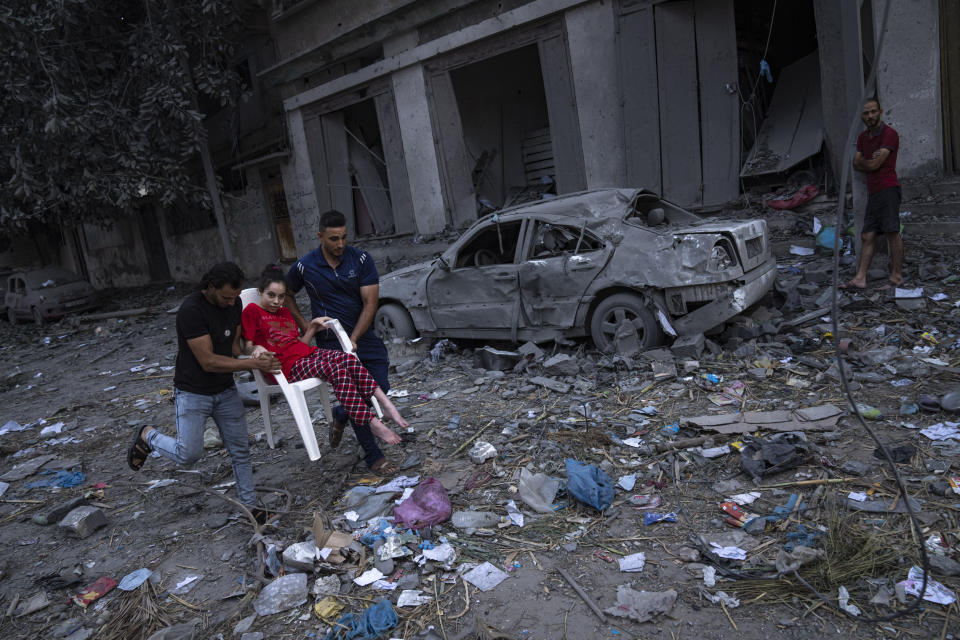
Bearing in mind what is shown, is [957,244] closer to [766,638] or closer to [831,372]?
[831,372]

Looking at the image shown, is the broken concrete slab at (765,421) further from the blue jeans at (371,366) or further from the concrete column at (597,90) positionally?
the concrete column at (597,90)

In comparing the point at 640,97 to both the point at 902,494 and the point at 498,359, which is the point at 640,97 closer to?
the point at 498,359

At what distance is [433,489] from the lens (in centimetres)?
370

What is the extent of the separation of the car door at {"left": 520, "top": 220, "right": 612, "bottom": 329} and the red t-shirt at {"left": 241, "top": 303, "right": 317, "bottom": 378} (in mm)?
2695

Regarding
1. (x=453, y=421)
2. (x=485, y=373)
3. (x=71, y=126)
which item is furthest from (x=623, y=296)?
(x=71, y=126)

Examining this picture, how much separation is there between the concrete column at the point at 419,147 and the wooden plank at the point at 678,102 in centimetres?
455

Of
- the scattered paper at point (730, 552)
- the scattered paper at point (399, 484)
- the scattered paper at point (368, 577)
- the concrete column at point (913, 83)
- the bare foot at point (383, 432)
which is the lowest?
the scattered paper at point (730, 552)

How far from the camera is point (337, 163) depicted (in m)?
13.9

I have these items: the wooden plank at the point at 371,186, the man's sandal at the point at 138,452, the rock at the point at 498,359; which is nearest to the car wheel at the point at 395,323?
the rock at the point at 498,359

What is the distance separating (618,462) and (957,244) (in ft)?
18.1

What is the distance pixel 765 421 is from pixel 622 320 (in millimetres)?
1893

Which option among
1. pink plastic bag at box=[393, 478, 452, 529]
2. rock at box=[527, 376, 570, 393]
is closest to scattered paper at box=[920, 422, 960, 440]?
rock at box=[527, 376, 570, 393]

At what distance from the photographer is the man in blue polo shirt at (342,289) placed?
420cm

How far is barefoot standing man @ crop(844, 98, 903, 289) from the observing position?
239 inches
